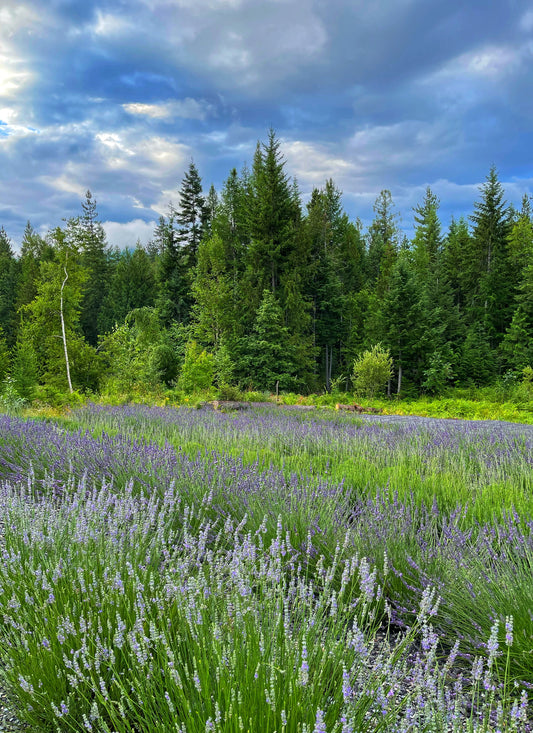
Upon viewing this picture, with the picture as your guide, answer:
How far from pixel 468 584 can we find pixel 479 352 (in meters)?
30.9

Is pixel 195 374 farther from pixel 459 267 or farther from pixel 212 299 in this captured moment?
pixel 459 267

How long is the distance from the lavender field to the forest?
45.0ft

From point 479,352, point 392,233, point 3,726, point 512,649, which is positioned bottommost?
point 3,726

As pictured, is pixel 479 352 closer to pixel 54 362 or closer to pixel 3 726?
pixel 54 362

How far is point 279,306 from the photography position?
26734mm

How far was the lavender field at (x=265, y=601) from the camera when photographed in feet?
4.02

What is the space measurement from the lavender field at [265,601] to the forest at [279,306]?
13706 mm

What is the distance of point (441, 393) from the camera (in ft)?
85.3

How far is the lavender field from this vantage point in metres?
1.23

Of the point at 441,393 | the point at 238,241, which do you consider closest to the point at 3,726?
the point at 441,393

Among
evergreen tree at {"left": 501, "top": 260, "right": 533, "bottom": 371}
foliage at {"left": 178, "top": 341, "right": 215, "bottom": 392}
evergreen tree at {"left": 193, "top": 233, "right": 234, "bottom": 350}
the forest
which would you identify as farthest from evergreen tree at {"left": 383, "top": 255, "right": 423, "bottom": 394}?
foliage at {"left": 178, "top": 341, "right": 215, "bottom": 392}

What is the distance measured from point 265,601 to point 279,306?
25.6 metres

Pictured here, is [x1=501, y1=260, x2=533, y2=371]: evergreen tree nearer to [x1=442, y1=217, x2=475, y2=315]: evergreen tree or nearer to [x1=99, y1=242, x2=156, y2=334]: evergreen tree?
[x1=442, y1=217, x2=475, y2=315]: evergreen tree

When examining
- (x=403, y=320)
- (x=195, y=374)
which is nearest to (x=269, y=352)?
(x=403, y=320)
